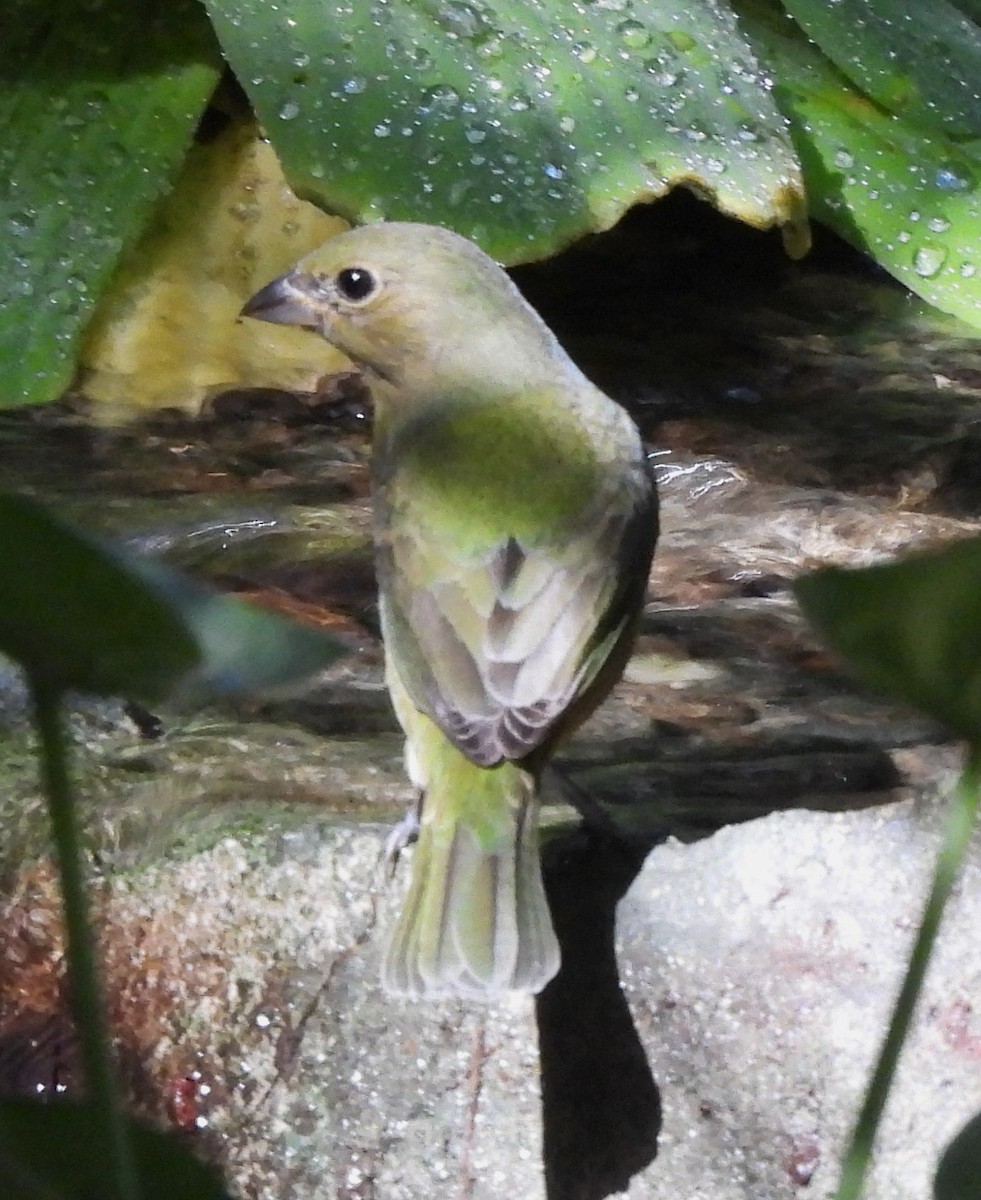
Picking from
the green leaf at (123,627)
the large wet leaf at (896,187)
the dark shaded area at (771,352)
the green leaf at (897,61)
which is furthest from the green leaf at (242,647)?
the green leaf at (897,61)

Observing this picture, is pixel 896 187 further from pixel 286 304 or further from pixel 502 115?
pixel 286 304

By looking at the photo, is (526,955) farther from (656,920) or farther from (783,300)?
(783,300)

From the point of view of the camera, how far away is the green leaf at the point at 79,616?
70cm

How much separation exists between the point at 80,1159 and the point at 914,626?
0.51 m

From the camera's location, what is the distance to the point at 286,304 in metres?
2.63

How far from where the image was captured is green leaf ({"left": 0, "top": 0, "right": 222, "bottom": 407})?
3473 mm

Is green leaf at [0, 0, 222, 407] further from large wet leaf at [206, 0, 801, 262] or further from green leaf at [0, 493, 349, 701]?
green leaf at [0, 493, 349, 701]

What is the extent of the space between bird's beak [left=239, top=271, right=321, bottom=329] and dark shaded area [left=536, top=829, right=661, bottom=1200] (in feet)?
4.08

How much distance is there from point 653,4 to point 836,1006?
2779 millimetres

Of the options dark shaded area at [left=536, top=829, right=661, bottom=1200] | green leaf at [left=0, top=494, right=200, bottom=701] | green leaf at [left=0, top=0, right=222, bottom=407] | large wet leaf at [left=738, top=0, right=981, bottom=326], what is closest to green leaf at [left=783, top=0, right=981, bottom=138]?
large wet leaf at [left=738, top=0, right=981, bottom=326]

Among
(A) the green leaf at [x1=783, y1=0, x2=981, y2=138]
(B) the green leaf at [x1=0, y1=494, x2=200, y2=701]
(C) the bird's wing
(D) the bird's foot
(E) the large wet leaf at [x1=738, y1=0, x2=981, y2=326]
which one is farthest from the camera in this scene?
(A) the green leaf at [x1=783, y1=0, x2=981, y2=138]

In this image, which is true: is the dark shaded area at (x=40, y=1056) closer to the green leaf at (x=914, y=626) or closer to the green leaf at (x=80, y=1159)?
the green leaf at (x=80, y=1159)

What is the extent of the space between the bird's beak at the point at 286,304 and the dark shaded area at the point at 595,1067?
4.08 ft

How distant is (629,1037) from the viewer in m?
1.60
